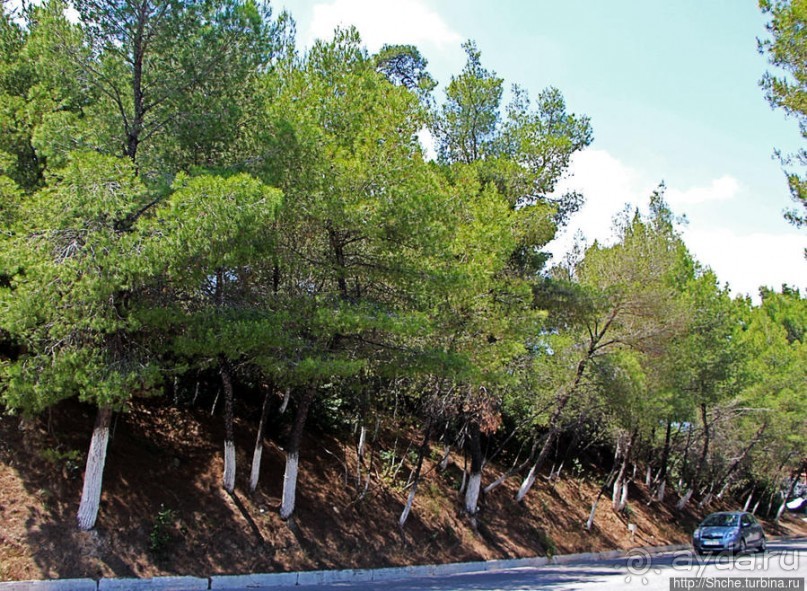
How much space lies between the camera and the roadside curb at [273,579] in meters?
9.73

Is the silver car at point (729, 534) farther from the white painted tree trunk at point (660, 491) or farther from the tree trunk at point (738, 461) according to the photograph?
the tree trunk at point (738, 461)

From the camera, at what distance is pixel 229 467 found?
13.6 meters

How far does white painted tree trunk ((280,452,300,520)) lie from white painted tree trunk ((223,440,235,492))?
1.04 meters

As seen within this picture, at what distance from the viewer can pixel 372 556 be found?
14.5 meters

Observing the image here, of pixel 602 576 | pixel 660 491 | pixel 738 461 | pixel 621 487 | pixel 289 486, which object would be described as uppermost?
pixel 289 486

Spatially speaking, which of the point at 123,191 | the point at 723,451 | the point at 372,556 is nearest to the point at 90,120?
the point at 123,191

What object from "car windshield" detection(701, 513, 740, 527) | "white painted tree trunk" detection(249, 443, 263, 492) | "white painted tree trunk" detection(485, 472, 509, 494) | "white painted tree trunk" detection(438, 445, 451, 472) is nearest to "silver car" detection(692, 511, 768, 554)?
"car windshield" detection(701, 513, 740, 527)

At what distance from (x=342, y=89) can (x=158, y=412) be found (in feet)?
27.1

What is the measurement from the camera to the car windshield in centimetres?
2103

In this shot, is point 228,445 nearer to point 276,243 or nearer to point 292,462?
point 292,462

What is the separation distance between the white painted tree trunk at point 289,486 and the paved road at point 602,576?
2.06 m

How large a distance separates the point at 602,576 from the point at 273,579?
279 inches

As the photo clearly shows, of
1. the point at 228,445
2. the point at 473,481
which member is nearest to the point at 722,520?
the point at 473,481

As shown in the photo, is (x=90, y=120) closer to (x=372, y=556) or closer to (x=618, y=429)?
(x=372, y=556)
